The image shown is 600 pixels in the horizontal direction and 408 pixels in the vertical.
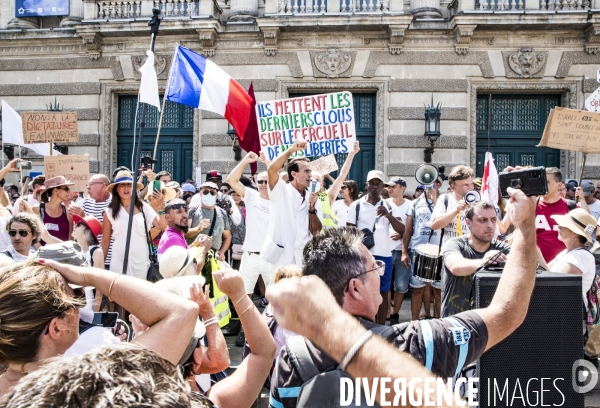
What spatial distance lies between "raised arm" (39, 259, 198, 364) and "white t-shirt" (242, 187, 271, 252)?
14.2 ft

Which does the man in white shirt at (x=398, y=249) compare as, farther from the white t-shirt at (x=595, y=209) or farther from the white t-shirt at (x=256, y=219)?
the white t-shirt at (x=595, y=209)

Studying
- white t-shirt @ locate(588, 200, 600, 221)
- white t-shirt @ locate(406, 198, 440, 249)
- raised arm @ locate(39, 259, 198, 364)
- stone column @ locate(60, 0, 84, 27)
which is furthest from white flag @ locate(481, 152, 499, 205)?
stone column @ locate(60, 0, 84, 27)

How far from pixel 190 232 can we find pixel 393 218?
2.63 meters

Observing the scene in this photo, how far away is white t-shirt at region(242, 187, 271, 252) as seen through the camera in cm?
628

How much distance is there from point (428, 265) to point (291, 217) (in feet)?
4.55

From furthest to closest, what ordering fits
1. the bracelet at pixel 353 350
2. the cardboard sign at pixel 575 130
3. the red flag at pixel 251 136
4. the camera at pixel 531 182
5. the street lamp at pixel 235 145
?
the street lamp at pixel 235 145, the red flag at pixel 251 136, the cardboard sign at pixel 575 130, the camera at pixel 531 182, the bracelet at pixel 353 350

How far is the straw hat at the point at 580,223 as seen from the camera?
15.3 ft

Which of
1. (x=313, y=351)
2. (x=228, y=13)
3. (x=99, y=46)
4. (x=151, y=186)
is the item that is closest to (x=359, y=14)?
(x=228, y=13)

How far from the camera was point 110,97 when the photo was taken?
14.1m

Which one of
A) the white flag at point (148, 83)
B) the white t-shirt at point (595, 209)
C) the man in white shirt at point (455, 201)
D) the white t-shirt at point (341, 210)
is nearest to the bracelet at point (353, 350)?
the man in white shirt at point (455, 201)

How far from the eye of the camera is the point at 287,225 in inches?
213

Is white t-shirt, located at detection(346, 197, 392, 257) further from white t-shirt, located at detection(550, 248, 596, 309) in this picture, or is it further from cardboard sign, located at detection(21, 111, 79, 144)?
cardboard sign, located at detection(21, 111, 79, 144)

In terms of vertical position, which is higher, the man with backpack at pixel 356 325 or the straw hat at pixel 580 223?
the straw hat at pixel 580 223

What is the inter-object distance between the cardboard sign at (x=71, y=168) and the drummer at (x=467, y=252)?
5485 mm
